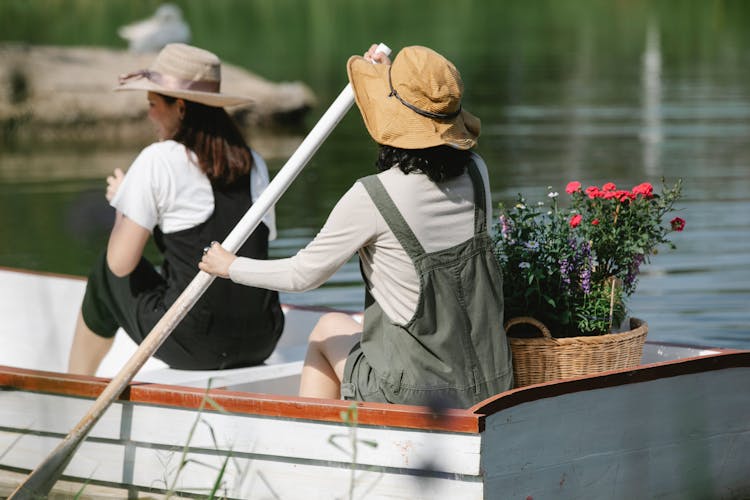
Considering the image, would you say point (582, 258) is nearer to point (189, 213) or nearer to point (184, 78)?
point (189, 213)

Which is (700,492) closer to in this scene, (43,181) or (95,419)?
(95,419)

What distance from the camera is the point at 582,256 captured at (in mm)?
3742

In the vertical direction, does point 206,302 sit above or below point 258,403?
above

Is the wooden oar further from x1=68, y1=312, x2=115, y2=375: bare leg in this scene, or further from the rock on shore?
the rock on shore

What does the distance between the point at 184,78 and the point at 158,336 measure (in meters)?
0.94

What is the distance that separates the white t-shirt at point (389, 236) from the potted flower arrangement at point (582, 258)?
1.12ft

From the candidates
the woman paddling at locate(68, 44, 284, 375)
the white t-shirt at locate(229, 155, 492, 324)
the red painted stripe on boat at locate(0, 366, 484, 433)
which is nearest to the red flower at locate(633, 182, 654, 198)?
the white t-shirt at locate(229, 155, 492, 324)

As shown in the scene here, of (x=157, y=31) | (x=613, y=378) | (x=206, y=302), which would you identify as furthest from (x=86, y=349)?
(x=157, y=31)

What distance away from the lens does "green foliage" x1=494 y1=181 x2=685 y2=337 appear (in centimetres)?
371

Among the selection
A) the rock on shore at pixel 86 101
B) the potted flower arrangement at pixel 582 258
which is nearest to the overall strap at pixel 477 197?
the potted flower arrangement at pixel 582 258

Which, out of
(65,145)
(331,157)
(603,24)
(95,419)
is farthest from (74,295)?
(603,24)

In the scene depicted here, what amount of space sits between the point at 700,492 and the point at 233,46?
18553mm

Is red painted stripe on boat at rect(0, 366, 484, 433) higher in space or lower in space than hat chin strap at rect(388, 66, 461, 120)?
lower

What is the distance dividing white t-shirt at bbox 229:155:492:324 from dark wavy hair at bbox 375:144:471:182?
2 cm
